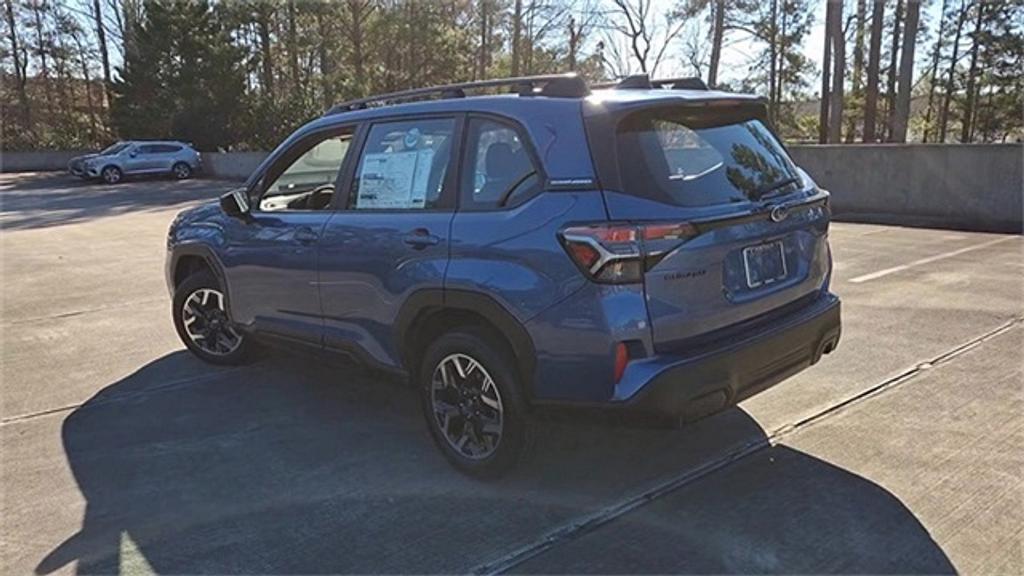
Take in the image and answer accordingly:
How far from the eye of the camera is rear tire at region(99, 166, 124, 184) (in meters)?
26.3

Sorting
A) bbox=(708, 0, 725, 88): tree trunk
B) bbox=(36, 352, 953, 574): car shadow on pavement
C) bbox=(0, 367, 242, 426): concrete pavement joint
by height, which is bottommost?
bbox=(36, 352, 953, 574): car shadow on pavement

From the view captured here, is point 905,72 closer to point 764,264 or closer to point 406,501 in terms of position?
point 764,264

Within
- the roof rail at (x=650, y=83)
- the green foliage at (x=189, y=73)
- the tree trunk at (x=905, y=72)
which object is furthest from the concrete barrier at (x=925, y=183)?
the green foliage at (x=189, y=73)

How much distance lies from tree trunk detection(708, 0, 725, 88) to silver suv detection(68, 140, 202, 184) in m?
21.3

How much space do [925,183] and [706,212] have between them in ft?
36.4

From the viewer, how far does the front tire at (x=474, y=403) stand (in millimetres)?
3129

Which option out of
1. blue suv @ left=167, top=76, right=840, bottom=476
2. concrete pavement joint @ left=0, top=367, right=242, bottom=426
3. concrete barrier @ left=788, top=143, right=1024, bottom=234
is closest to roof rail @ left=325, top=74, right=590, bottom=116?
blue suv @ left=167, top=76, right=840, bottom=476

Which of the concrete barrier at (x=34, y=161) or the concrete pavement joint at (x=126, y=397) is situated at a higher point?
the concrete barrier at (x=34, y=161)

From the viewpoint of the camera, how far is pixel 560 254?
2832 mm

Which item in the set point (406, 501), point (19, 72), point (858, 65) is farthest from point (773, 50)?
point (19, 72)

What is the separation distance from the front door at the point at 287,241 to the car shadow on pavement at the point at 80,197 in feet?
40.3

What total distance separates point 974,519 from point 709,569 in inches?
46.0

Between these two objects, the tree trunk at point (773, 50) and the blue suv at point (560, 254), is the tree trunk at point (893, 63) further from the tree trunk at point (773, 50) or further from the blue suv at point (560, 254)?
the blue suv at point (560, 254)

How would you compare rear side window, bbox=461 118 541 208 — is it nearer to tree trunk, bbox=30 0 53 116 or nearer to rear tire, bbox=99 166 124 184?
rear tire, bbox=99 166 124 184
